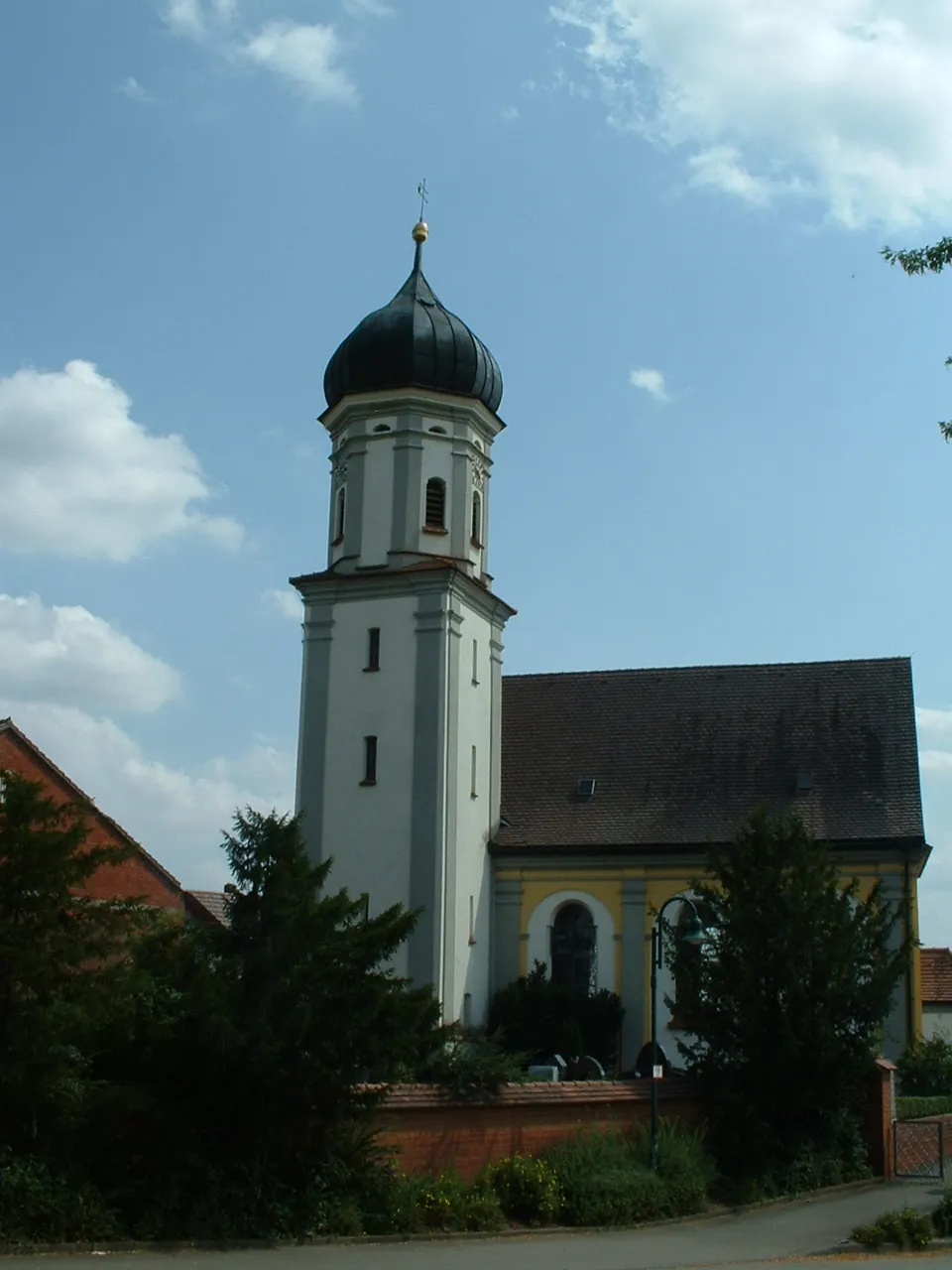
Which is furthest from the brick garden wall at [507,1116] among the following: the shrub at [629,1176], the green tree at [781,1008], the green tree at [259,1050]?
the green tree at [259,1050]

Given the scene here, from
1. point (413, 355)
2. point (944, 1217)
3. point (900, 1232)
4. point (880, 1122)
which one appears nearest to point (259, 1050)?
point (900, 1232)

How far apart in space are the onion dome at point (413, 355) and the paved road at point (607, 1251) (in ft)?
70.1

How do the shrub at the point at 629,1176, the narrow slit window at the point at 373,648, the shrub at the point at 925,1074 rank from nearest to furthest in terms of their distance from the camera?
the shrub at the point at 629,1176, the shrub at the point at 925,1074, the narrow slit window at the point at 373,648

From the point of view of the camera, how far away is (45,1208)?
53.1 ft

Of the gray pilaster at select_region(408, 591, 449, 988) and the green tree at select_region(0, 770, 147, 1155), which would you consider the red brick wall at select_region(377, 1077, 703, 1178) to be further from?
the gray pilaster at select_region(408, 591, 449, 988)

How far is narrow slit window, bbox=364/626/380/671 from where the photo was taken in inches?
1441

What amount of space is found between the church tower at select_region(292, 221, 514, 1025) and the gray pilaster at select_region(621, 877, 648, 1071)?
10.7 feet

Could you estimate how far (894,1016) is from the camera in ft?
114

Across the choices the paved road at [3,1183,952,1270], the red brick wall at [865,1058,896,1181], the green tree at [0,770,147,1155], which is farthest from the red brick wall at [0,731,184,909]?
the green tree at [0,770,147,1155]

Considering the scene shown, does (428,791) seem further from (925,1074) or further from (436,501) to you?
(925,1074)

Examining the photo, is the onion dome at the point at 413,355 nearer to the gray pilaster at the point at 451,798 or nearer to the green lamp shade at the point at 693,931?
the gray pilaster at the point at 451,798

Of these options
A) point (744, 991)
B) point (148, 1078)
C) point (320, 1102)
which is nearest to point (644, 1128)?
point (744, 991)

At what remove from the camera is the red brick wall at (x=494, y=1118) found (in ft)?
65.6

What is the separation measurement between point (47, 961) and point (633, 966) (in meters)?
22.8
